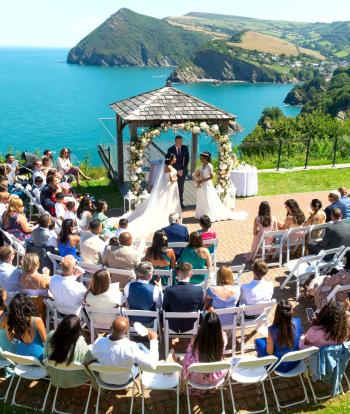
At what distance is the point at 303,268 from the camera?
805 cm

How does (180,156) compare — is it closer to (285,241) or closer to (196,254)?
(285,241)

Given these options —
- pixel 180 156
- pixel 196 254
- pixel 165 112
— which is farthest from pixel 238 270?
pixel 165 112

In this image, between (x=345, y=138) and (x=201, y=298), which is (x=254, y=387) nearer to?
(x=201, y=298)

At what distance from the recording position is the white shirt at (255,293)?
20.6 ft

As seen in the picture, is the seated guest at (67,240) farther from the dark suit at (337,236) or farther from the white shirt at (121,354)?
the dark suit at (337,236)

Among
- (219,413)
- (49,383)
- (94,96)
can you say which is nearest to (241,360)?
(219,413)

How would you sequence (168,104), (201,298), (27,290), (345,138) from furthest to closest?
1. (345,138)
2. (168,104)
3. (27,290)
4. (201,298)

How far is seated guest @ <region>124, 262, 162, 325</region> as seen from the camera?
20.0 ft

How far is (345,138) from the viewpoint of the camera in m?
20.4

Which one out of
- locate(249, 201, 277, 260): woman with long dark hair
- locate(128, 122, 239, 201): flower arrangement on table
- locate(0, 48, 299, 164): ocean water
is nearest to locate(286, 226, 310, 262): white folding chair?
locate(249, 201, 277, 260): woman with long dark hair

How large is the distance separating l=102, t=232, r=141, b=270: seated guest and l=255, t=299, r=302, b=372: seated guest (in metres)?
2.61

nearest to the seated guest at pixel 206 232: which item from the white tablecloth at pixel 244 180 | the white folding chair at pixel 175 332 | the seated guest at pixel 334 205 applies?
the white folding chair at pixel 175 332

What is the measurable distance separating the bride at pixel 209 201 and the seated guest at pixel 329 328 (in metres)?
6.89

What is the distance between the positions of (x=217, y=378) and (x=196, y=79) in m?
196
